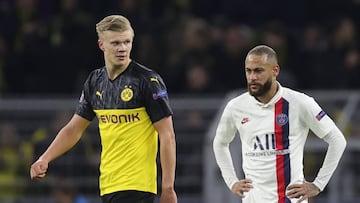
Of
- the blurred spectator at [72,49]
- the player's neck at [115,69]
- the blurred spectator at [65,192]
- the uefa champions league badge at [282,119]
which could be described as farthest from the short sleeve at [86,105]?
the blurred spectator at [72,49]

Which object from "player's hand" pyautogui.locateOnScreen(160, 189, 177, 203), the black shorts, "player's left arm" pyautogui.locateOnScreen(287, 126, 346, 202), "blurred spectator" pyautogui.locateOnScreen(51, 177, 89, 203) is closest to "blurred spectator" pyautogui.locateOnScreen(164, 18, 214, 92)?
"blurred spectator" pyautogui.locateOnScreen(51, 177, 89, 203)

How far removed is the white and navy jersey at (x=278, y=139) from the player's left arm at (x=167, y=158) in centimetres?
75

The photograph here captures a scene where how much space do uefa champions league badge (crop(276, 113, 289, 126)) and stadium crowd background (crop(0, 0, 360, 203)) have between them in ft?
17.1

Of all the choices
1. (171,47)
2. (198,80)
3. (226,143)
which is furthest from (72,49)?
(226,143)

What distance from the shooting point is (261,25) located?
16.4 meters

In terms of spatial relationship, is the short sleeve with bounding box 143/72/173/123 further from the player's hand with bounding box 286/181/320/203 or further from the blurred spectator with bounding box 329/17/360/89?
the blurred spectator with bounding box 329/17/360/89

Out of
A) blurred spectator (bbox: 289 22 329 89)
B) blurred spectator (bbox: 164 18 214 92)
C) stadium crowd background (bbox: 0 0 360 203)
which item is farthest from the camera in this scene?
blurred spectator (bbox: 164 18 214 92)

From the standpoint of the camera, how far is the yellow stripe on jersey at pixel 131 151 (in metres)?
9.05

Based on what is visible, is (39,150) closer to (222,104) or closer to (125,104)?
(222,104)

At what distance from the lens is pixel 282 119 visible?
30.9 ft

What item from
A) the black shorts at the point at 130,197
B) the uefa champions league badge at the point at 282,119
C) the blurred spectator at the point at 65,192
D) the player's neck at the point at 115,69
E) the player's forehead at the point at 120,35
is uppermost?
the player's forehead at the point at 120,35

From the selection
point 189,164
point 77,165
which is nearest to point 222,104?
point 189,164

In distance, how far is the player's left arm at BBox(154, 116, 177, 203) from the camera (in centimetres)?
885

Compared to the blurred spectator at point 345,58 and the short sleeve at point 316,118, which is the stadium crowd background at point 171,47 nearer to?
the blurred spectator at point 345,58
